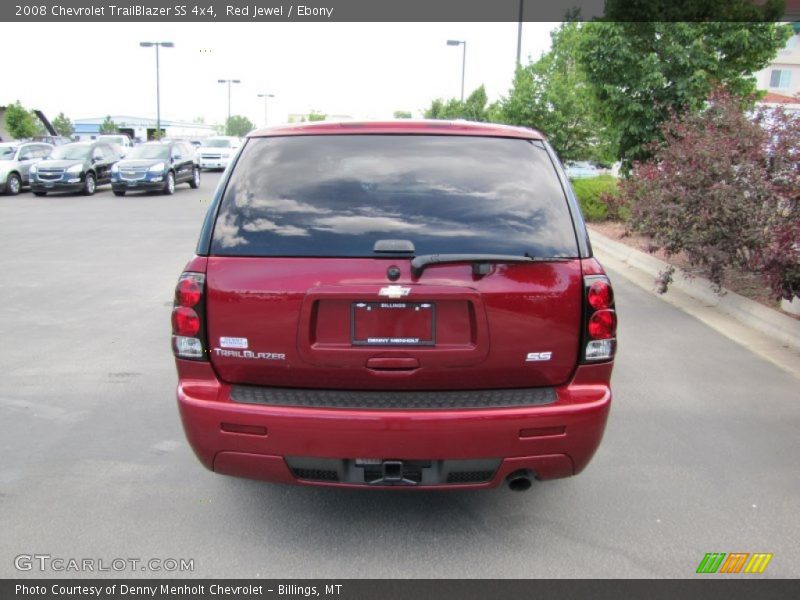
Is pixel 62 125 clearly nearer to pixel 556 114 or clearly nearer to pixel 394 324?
pixel 556 114

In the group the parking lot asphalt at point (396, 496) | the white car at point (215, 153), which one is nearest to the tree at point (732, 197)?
the parking lot asphalt at point (396, 496)

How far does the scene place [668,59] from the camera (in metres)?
14.8

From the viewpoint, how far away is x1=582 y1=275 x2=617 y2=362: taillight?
3248 mm

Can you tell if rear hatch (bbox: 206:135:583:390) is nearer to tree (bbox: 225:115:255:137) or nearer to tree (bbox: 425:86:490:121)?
tree (bbox: 425:86:490:121)

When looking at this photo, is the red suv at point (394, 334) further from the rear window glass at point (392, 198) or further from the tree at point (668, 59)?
the tree at point (668, 59)

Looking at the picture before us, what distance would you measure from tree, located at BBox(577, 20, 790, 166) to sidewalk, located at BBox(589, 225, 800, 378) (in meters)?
4.12

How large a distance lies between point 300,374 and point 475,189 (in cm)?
114

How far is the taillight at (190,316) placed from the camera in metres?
3.23

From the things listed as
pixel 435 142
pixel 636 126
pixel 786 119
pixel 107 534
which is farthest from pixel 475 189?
pixel 636 126

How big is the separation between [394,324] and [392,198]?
0.58 m

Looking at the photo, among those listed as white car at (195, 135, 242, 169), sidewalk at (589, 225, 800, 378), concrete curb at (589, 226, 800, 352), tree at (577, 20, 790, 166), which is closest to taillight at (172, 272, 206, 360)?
sidewalk at (589, 225, 800, 378)

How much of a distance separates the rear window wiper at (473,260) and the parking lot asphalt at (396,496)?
4.35ft

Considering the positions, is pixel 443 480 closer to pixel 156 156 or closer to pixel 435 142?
pixel 435 142

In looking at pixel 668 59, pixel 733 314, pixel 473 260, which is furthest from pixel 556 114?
pixel 473 260
